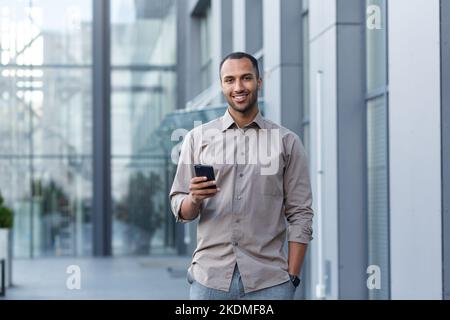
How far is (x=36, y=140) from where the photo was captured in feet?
90.5

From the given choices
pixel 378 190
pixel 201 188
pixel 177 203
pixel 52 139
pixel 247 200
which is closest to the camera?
pixel 201 188

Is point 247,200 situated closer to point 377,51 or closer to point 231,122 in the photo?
point 231,122

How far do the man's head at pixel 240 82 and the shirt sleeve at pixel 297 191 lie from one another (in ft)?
0.73

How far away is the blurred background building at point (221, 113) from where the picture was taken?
7.23 meters

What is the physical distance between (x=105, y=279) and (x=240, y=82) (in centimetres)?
1544

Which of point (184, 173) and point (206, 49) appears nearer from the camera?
point (184, 173)

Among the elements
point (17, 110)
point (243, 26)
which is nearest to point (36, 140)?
point (17, 110)

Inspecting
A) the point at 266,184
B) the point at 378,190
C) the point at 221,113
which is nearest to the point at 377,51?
the point at 378,190

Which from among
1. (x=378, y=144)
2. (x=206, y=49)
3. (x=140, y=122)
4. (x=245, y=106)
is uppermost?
(x=206, y=49)

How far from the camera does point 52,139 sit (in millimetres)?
27672

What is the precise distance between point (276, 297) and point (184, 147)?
0.70 metres

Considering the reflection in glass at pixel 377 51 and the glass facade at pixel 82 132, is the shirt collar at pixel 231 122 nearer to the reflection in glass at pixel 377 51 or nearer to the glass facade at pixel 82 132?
the reflection in glass at pixel 377 51

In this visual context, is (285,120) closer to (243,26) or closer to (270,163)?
(243,26)

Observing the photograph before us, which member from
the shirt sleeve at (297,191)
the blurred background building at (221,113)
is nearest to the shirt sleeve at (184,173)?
the shirt sleeve at (297,191)
